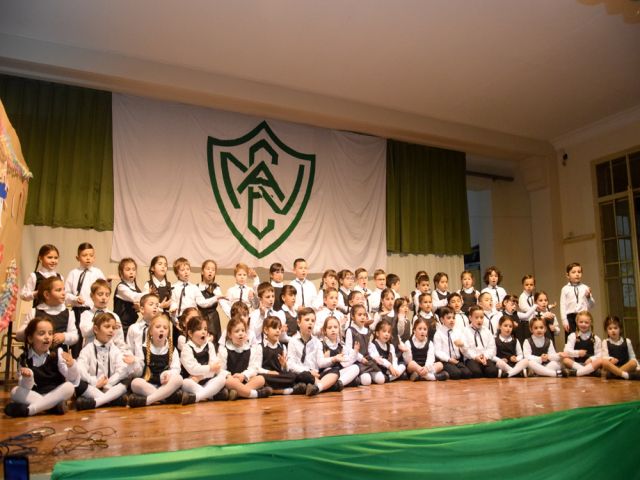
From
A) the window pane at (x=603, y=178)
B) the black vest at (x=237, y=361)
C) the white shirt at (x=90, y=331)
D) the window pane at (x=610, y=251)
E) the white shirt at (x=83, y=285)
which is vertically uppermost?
the window pane at (x=603, y=178)

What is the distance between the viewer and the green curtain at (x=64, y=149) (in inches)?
229

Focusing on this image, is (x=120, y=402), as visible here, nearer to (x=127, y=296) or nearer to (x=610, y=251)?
(x=127, y=296)

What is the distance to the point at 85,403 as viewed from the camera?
3.60 m

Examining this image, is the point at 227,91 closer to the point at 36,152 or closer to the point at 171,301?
the point at 36,152

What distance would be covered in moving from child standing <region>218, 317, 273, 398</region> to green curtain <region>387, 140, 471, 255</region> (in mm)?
4036

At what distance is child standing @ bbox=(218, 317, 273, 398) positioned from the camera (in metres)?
4.07

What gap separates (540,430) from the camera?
2.73 metres

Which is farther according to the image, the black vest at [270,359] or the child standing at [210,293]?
the child standing at [210,293]

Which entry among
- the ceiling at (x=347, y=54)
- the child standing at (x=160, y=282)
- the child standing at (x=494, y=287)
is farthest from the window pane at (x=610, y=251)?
the child standing at (x=160, y=282)

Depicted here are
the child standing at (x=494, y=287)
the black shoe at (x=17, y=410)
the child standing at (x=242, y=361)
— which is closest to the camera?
the black shoe at (x=17, y=410)

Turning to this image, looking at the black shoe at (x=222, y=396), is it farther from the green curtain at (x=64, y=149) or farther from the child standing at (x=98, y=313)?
the green curtain at (x=64, y=149)

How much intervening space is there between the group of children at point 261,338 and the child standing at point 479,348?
14 mm

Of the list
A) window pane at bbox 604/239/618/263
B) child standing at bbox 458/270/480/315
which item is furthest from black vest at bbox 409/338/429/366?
window pane at bbox 604/239/618/263

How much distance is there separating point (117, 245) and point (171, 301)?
1546 mm
